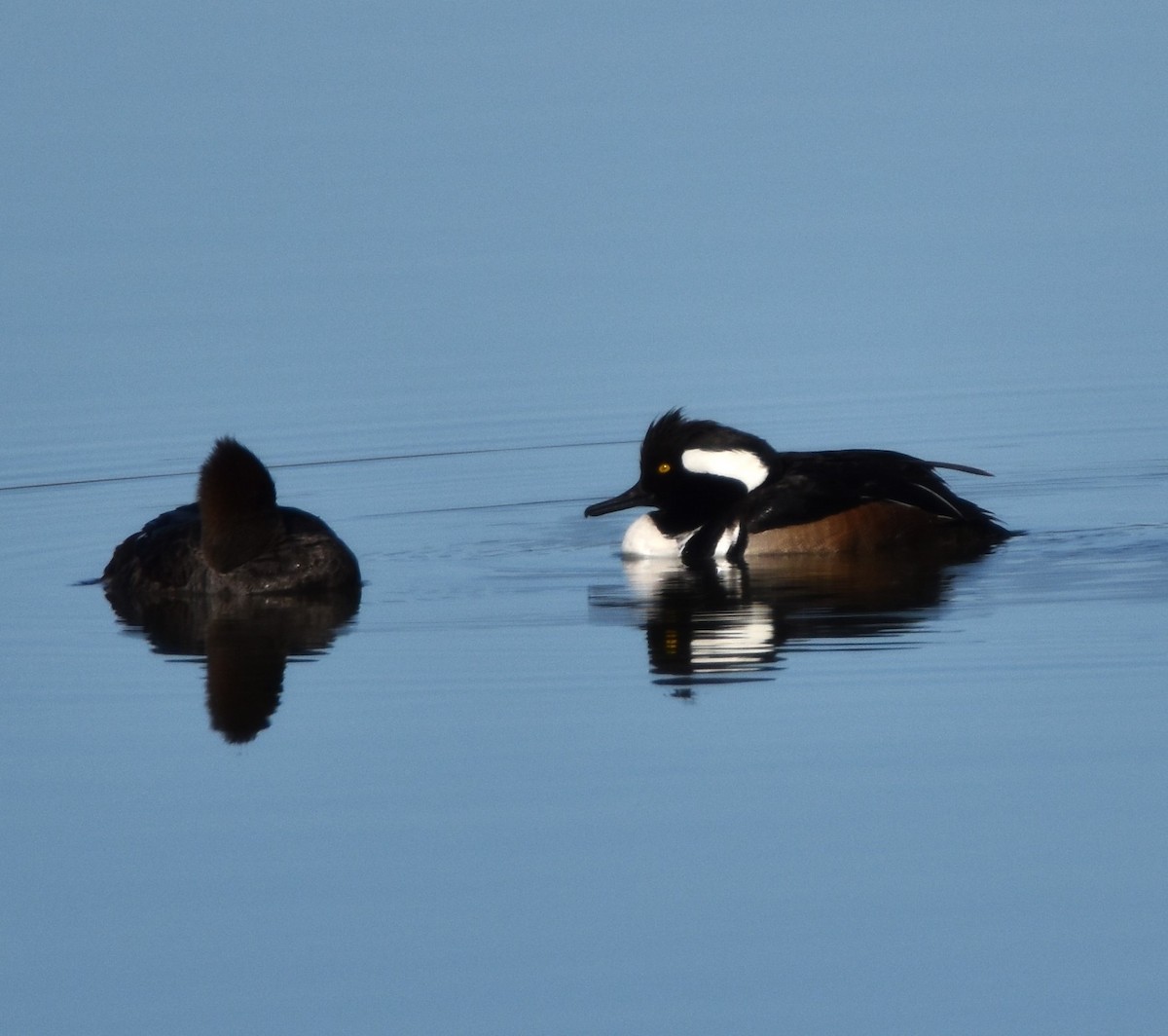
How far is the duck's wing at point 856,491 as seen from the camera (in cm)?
1395

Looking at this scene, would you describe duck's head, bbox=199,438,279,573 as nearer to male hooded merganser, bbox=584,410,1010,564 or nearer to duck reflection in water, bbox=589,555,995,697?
duck reflection in water, bbox=589,555,995,697

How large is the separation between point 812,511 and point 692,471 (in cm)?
102

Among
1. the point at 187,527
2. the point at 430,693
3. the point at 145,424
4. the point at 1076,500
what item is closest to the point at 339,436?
the point at 145,424

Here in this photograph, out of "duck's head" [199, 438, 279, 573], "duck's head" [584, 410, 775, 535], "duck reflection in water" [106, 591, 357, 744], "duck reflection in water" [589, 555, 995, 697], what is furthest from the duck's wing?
"duck's head" [199, 438, 279, 573]

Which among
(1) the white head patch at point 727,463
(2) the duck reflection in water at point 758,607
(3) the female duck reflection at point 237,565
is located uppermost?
(1) the white head patch at point 727,463

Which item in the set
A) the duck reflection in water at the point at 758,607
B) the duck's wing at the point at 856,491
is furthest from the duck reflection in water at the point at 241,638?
the duck's wing at the point at 856,491

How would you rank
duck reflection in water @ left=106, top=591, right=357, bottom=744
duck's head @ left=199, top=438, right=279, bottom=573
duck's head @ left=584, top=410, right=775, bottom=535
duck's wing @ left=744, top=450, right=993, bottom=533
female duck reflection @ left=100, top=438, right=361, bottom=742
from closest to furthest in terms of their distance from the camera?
duck reflection in water @ left=106, top=591, right=357, bottom=744
female duck reflection @ left=100, top=438, right=361, bottom=742
duck's head @ left=199, top=438, right=279, bottom=573
duck's wing @ left=744, top=450, right=993, bottom=533
duck's head @ left=584, top=410, right=775, bottom=535

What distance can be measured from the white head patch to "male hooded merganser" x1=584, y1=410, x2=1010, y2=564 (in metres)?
0.03

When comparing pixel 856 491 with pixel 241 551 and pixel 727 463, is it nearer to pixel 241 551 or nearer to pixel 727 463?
pixel 727 463

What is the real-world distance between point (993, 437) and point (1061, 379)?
1709 mm

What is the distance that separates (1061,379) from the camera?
18516 mm

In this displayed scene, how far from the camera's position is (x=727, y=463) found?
14.8 meters

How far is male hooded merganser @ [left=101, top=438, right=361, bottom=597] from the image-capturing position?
42.6ft

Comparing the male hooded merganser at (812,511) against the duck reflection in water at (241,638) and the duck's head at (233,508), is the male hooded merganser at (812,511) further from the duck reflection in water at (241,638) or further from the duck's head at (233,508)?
the duck reflection in water at (241,638)
